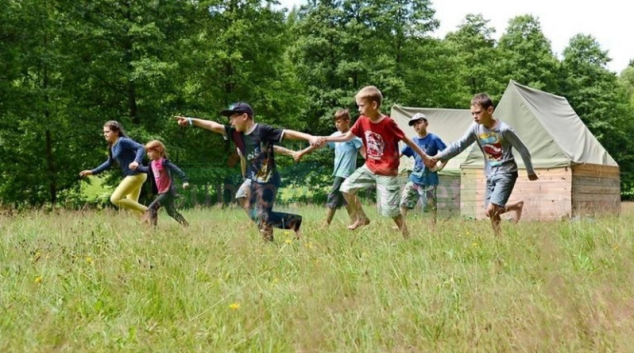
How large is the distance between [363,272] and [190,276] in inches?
48.8

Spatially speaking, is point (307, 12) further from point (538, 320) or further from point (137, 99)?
point (538, 320)

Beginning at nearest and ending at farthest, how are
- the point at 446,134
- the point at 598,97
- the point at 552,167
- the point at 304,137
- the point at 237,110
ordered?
the point at 304,137 → the point at 237,110 → the point at 552,167 → the point at 446,134 → the point at 598,97

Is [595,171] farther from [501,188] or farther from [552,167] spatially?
[501,188]

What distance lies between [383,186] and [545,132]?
8.00 meters

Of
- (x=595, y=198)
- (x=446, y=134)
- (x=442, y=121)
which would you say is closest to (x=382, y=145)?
(x=595, y=198)

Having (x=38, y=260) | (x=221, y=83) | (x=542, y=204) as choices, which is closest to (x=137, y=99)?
(x=221, y=83)

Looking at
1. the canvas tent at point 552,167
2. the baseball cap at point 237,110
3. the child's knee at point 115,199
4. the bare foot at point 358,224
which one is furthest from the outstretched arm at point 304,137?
the canvas tent at point 552,167

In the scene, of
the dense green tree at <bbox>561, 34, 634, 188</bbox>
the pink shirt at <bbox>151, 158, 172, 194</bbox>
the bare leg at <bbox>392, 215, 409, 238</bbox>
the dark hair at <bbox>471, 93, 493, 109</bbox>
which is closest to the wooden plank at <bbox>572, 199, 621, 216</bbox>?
the dark hair at <bbox>471, 93, 493, 109</bbox>

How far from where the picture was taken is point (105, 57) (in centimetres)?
2103

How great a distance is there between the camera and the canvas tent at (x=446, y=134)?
15805mm

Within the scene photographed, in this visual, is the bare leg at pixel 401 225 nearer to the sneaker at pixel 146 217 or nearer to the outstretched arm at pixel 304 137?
the outstretched arm at pixel 304 137

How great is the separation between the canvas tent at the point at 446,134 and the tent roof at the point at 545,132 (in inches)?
81.0

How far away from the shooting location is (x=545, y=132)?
13.1 m

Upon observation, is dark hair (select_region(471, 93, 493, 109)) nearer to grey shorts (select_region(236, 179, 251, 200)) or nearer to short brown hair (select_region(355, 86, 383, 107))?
short brown hair (select_region(355, 86, 383, 107))
